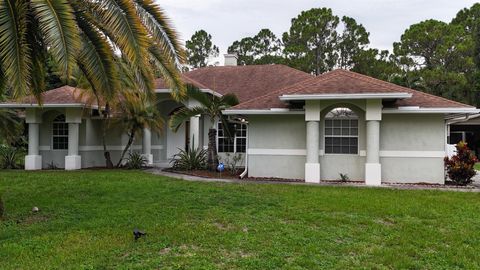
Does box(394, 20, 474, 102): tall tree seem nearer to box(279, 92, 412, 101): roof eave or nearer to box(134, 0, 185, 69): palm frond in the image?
box(279, 92, 412, 101): roof eave

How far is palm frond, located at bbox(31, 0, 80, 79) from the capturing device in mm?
6543

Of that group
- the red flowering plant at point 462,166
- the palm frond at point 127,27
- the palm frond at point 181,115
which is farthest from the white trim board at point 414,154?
the palm frond at point 127,27

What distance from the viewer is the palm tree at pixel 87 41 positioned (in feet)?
21.9

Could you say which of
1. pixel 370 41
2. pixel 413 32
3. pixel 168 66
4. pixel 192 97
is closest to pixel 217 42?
pixel 370 41

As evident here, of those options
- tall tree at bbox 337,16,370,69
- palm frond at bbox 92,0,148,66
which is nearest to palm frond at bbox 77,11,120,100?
palm frond at bbox 92,0,148,66

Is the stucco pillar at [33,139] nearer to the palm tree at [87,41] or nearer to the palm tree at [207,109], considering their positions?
the palm tree at [207,109]

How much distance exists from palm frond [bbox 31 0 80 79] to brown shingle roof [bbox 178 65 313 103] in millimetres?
13776

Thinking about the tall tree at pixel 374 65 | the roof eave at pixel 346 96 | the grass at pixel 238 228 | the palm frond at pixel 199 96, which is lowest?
the grass at pixel 238 228

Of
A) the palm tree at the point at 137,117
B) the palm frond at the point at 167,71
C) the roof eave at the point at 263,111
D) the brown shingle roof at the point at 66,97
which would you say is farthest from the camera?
the brown shingle roof at the point at 66,97

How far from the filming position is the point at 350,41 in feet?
129

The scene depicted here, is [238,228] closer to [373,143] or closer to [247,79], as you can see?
[373,143]

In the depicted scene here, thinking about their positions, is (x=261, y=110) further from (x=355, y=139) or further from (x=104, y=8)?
(x=104, y=8)

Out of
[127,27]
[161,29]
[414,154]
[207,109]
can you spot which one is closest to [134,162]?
[207,109]

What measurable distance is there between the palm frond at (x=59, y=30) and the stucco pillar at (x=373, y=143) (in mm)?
9953
